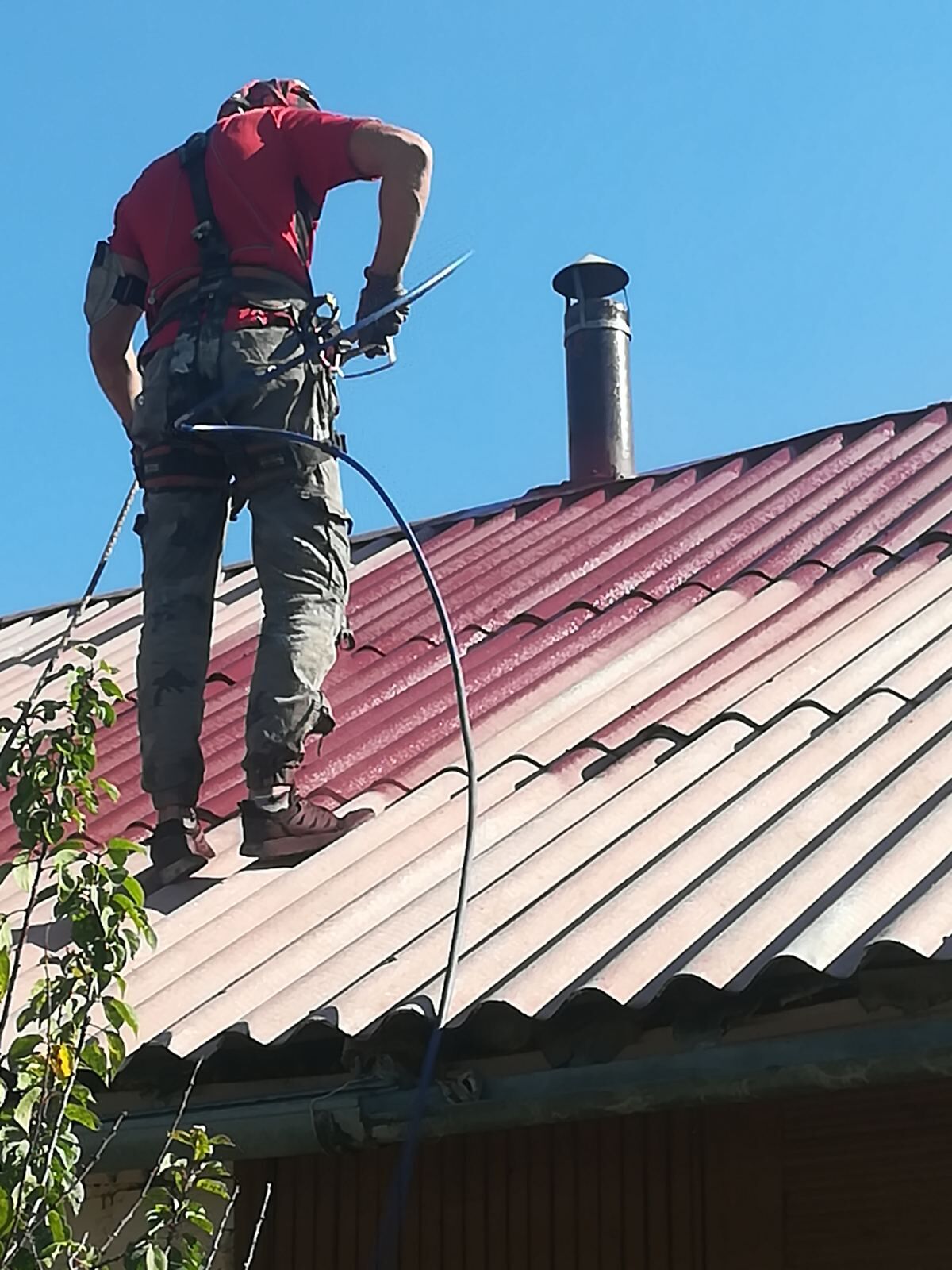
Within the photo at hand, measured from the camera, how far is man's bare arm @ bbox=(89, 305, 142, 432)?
5219 millimetres

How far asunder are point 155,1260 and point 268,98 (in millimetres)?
3277

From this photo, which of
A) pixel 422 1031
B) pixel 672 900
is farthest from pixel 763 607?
pixel 422 1031

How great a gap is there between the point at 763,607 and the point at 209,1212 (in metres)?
2.36

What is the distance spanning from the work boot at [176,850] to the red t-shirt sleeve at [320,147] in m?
1.52

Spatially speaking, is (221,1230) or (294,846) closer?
(221,1230)

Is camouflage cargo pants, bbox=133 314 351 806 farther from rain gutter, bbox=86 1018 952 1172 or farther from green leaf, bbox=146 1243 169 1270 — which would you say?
green leaf, bbox=146 1243 169 1270

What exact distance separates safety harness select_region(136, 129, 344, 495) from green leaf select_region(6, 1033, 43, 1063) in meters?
2.21

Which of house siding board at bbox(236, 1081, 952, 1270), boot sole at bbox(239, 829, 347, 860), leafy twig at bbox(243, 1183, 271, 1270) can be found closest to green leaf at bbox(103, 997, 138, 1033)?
leafy twig at bbox(243, 1183, 271, 1270)

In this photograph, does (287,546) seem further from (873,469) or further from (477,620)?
(873,469)

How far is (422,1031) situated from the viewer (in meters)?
3.35

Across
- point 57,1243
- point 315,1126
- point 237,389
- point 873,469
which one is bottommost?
point 57,1243

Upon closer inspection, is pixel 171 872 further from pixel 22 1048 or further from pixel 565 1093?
pixel 22 1048

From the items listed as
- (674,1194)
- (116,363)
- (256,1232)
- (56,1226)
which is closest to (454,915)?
(674,1194)

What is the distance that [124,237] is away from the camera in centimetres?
506
